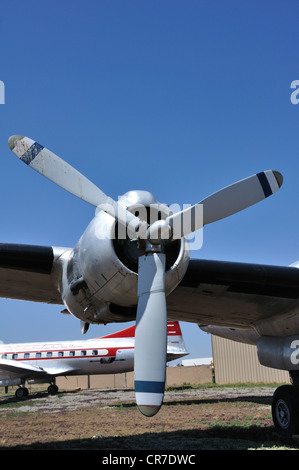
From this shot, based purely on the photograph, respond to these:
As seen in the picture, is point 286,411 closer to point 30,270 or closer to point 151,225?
point 151,225

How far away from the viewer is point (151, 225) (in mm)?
5098

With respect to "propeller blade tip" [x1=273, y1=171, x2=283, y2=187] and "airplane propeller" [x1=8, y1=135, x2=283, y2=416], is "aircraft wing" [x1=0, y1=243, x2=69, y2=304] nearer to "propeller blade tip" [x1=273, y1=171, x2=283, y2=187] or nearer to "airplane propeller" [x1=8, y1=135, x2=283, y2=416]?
"airplane propeller" [x1=8, y1=135, x2=283, y2=416]

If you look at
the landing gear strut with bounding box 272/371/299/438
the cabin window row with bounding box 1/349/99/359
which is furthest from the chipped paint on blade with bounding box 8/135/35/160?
the cabin window row with bounding box 1/349/99/359

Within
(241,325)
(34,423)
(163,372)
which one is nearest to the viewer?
(163,372)

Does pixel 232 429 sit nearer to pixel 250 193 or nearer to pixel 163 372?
pixel 163 372

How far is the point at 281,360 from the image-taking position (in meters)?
7.64

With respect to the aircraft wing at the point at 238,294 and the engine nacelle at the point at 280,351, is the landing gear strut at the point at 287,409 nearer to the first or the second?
the engine nacelle at the point at 280,351

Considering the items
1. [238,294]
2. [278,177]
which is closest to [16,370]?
[238,294]

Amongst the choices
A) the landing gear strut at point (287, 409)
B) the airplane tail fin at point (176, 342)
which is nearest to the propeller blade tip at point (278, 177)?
the landing gear strut at point (287, 409)

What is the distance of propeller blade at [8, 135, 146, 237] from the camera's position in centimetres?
510

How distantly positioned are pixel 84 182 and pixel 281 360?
4965 mm

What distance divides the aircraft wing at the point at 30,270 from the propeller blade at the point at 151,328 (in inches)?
64.7
